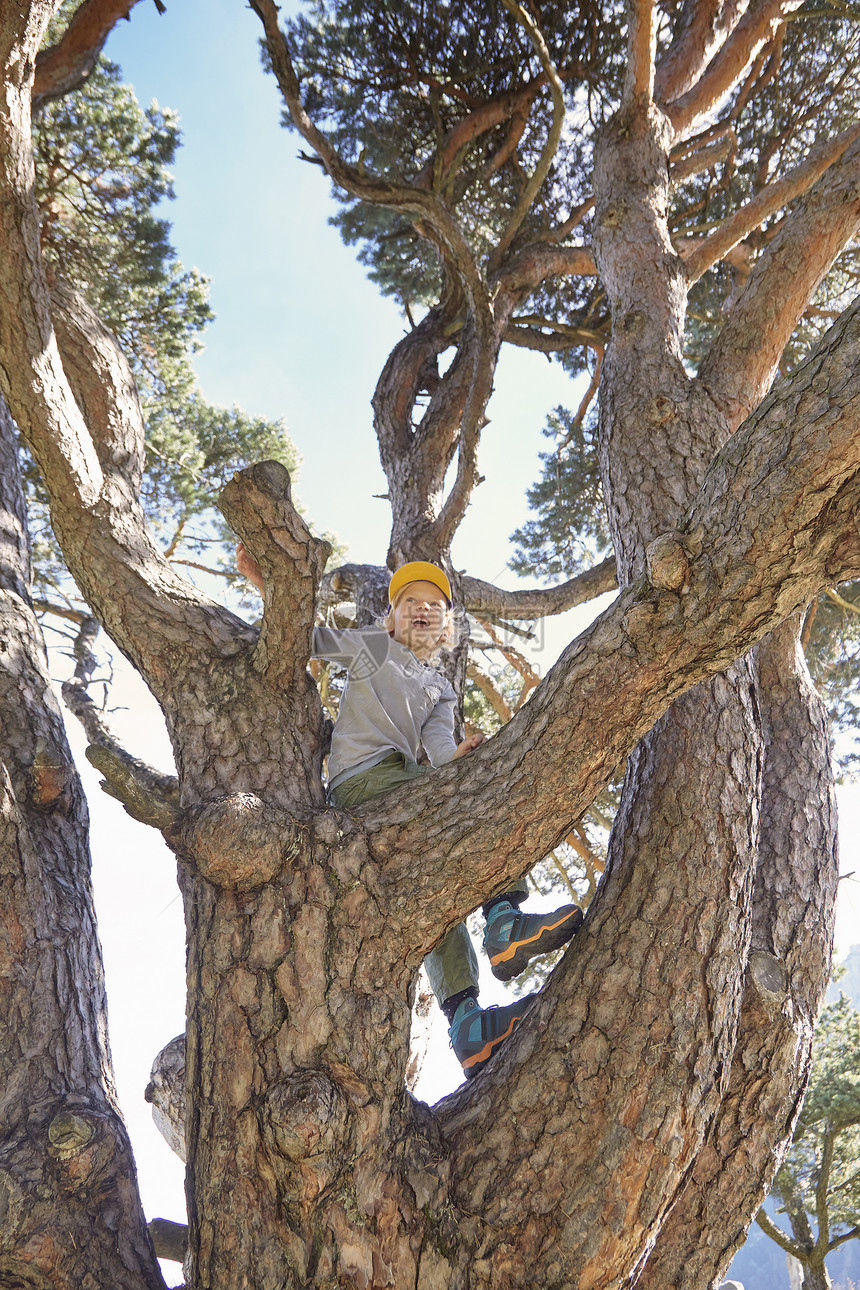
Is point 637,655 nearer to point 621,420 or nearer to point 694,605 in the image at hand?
point 694,605

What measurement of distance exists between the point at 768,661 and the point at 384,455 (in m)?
2.88

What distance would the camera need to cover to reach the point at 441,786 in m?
2.20

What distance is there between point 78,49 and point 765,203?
349 cm

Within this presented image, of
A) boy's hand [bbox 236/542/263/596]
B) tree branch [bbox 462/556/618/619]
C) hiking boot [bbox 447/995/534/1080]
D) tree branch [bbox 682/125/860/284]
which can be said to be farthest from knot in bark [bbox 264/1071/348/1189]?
tree branch [bbox 682/125/860/284]

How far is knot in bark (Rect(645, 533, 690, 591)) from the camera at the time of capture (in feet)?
6.03

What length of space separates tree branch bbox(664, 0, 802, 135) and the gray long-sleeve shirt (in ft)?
11.4

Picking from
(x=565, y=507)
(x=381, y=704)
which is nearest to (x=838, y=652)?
(x=565, y=507)

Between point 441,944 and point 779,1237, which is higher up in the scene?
point 441,944

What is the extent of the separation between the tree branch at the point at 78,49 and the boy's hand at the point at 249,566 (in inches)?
122

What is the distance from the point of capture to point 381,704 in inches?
117

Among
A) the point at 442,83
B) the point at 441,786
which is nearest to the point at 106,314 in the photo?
the point at 442,83

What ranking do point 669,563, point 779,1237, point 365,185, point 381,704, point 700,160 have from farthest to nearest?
point 779,1237, point 700,160, point 365,185, point 381,704, point 669,563

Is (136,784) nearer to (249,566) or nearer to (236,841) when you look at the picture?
(236,841)

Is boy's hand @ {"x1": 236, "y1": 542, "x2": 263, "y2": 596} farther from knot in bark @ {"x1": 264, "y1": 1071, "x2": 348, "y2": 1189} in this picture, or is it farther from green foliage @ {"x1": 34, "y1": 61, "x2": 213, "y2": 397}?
green foliage @ {"x1": 34, "y1": 61, "x2": 213, "y2": 397}
